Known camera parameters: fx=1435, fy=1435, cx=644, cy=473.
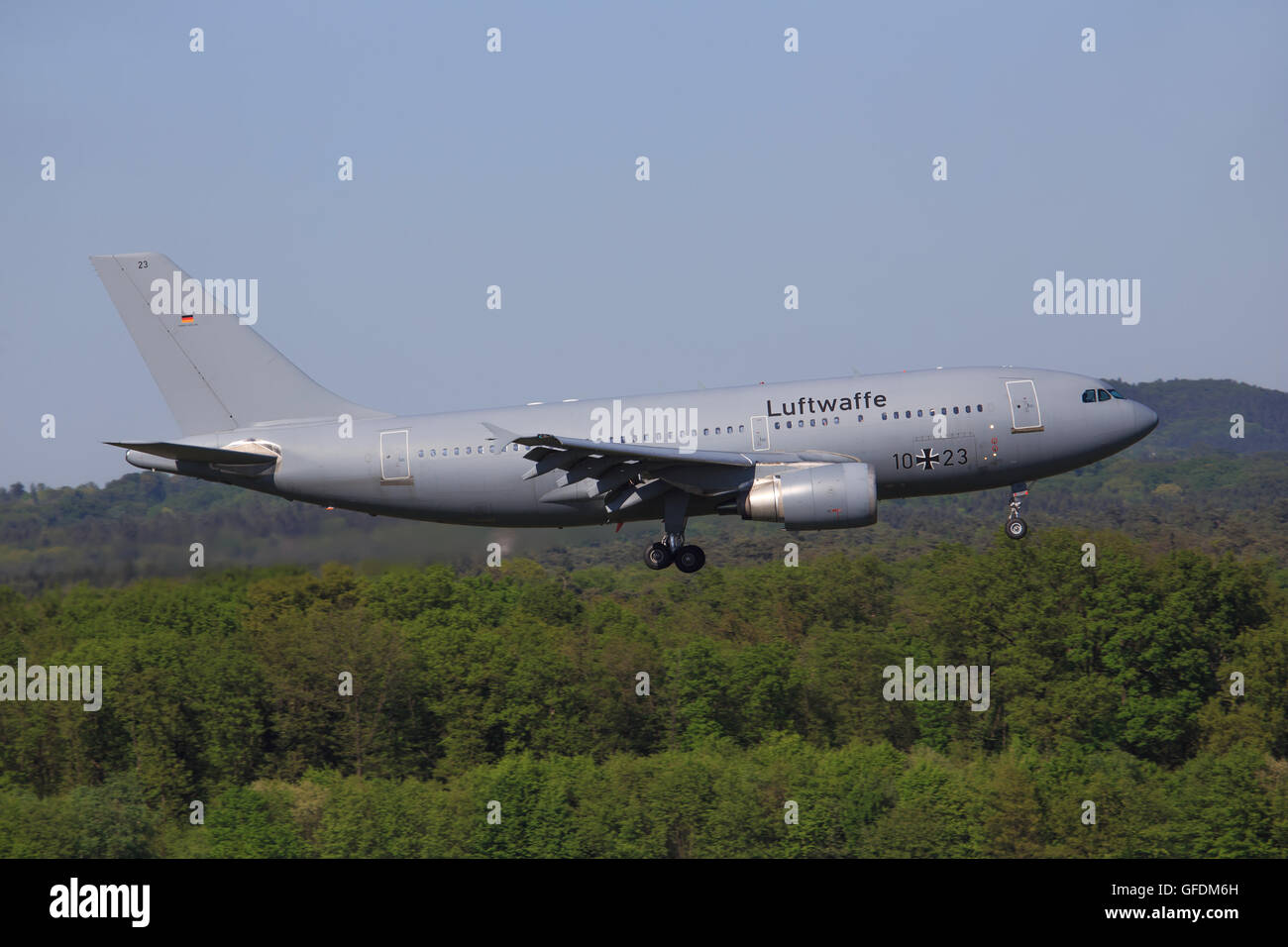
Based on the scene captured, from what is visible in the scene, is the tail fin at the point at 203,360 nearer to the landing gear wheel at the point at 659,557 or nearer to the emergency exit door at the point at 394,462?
the emergency exit door at the point at 394,462

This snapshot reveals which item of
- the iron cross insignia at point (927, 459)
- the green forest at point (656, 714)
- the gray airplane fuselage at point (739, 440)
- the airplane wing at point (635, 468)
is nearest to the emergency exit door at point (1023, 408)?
the gray airplane fuselage at point (739, 440)

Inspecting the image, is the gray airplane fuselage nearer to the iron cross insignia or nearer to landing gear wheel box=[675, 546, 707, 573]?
the iron cross insignia

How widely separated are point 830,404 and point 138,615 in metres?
76.7

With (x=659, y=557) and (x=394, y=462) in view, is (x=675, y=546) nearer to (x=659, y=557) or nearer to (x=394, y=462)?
(x=659, y=557)

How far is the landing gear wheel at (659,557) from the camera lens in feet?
129

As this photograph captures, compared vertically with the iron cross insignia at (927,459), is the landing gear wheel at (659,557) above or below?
below

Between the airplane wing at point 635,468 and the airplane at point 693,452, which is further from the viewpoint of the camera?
the airplane at point 693,452

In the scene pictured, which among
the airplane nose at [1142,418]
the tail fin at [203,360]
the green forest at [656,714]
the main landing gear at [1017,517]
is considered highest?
the tail fin at [203,360]

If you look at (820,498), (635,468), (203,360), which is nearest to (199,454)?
(203,360)

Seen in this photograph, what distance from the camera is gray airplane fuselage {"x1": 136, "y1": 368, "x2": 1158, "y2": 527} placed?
3719cm

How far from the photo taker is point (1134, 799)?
7800 cm
